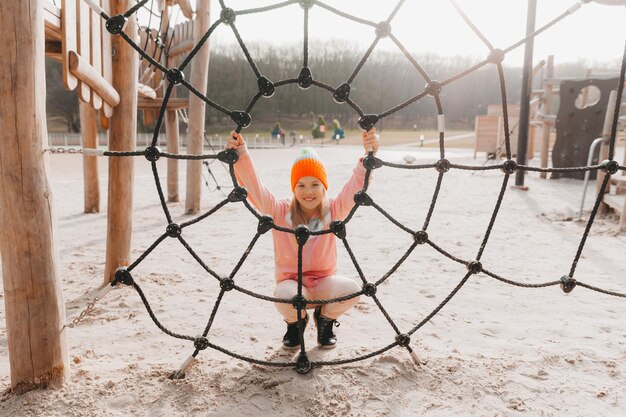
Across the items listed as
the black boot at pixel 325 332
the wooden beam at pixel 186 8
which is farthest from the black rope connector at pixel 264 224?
the wooden beam at pixel 186 8

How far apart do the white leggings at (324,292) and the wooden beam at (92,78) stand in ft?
3.96

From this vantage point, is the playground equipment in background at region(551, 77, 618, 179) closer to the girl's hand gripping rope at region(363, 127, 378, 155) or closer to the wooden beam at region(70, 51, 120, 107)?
the girl's hand gripping rope at region(363, 127, 378, 155)

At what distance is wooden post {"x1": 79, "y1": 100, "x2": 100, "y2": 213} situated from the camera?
14.3 feet

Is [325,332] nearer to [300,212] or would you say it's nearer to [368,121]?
[300,212]

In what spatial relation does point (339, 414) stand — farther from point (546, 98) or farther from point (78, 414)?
point (546, 98)

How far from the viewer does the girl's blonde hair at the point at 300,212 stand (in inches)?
71.7

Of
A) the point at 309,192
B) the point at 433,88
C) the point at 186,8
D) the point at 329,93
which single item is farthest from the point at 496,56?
the point at 329,93

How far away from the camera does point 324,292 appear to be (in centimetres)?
182

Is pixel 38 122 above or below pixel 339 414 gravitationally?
above

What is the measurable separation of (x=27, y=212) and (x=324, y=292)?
1.05m

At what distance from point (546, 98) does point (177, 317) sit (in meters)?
7.48

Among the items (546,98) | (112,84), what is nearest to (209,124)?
(546,98)

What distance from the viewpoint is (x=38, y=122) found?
139cm

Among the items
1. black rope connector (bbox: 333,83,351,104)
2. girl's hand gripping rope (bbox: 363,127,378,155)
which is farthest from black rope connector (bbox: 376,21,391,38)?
girl's hand gripping rope (bbox: 363,127,378,155)
